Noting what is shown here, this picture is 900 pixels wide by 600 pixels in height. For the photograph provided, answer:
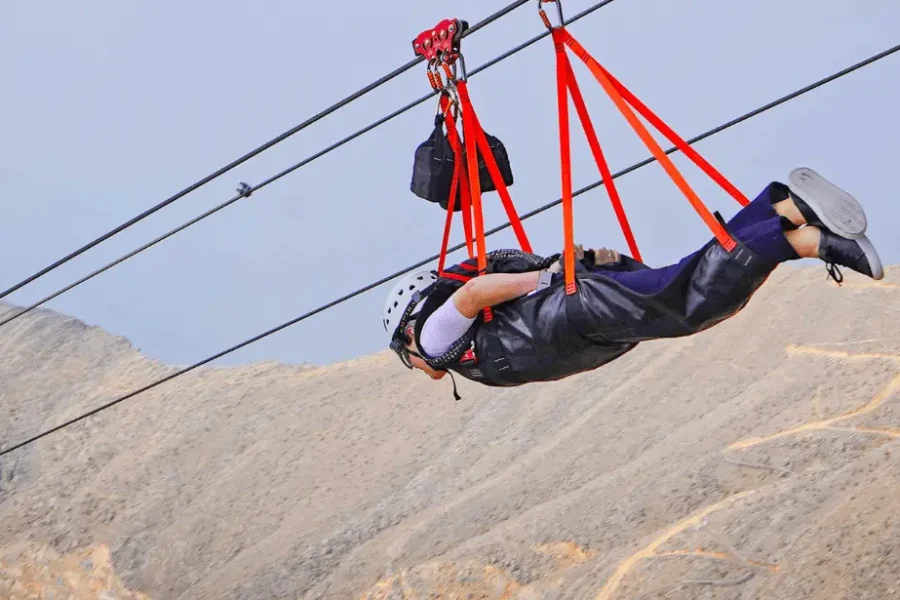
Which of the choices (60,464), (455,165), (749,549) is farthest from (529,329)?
(60,464)

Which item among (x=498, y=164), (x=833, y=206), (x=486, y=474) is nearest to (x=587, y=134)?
(x=498, y=164)

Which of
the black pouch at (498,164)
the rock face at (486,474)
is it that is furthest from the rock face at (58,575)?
the black pouch at (498,164)

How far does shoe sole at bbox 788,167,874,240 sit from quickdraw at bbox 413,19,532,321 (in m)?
1.37

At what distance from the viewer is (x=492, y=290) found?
203 inches

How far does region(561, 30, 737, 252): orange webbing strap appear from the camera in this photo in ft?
14.6

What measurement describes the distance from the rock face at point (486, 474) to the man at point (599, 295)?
21.5 feet

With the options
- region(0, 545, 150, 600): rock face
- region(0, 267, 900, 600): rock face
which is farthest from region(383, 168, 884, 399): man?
region(0, 545, 150, 600): rock face

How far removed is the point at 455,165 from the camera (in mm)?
5617

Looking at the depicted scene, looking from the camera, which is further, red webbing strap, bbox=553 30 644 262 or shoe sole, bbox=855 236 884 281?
red webbing strap, bbox=553 30 644 262

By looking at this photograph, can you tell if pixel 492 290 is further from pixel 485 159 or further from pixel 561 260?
pixel 485 159

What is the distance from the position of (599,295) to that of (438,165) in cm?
113

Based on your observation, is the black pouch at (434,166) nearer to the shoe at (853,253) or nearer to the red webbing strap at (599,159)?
the red webbing strap at (599,159)

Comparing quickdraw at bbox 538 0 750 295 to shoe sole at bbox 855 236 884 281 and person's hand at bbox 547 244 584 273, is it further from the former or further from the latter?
shoe sole at bbox 855 236 884 281

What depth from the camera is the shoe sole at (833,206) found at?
4199mm
